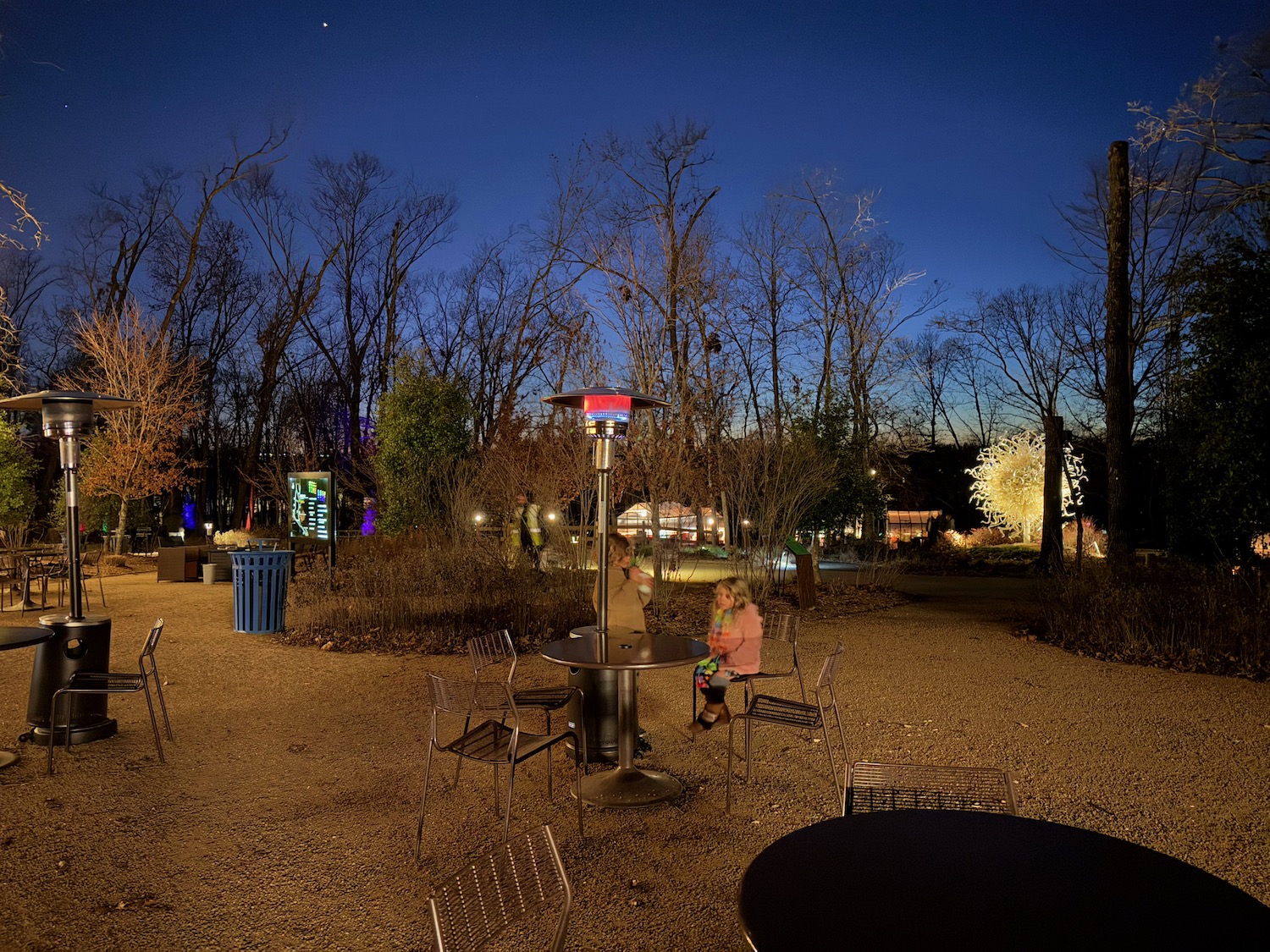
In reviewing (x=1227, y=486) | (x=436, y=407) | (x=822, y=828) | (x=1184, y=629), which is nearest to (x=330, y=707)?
(x=822, y=828)

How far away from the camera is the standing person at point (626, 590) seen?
626cm

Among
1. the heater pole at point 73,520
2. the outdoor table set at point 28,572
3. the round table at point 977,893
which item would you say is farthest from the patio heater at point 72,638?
the outdoor table set at point 28,572

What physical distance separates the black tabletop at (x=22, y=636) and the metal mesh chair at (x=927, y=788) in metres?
5.04

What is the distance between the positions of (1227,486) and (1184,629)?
8.90 ft

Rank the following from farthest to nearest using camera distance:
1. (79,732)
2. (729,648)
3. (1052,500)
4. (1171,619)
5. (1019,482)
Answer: (1019,482) → (1052,500) → (1171,619) → (79,732) → (729,648)

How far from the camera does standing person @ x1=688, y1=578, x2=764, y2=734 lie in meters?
5.68

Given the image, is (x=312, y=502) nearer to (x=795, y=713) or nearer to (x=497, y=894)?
(x=795, y=713)

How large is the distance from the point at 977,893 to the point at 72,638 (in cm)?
615

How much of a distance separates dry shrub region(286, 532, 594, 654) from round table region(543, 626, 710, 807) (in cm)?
446

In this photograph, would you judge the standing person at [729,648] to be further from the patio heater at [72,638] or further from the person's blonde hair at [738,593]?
the patio heater at [72,638]

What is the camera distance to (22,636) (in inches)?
216

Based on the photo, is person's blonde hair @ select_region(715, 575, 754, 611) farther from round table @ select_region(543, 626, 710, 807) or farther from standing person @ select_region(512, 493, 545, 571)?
standing person @ select_region(512, 493, 545, 571)

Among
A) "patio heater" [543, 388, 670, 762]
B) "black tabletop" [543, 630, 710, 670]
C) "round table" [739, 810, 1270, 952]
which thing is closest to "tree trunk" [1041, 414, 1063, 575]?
"black tabletop" [543, 630, 710, 670]

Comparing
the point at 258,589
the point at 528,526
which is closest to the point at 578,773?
the point at 258,589
